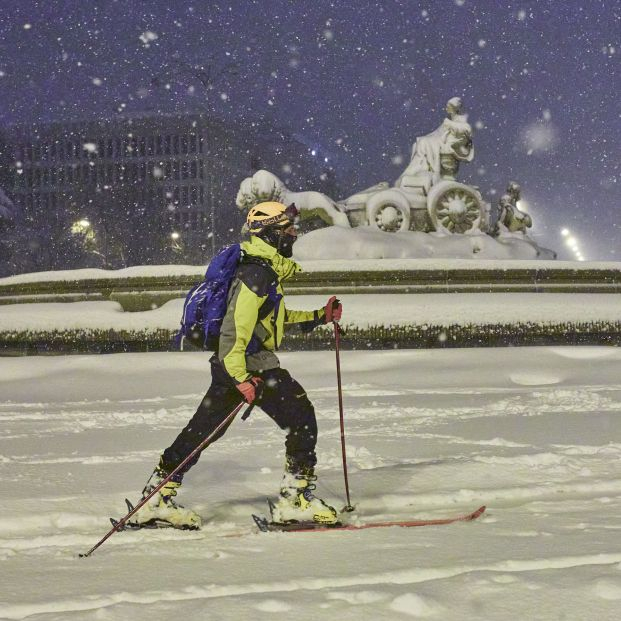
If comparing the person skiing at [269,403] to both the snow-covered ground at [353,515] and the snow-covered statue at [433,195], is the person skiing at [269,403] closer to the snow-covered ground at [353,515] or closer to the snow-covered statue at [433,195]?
the snow-covered ground at [353,515]

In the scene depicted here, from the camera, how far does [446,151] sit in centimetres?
1723

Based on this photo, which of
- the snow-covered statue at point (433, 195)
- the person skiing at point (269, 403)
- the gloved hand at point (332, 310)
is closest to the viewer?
the person skiing at point (269, 403)

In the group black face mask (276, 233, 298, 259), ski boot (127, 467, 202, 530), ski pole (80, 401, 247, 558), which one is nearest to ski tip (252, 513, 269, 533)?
ski boot (127, 467, 202, 530)

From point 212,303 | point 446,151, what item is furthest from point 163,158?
point 212,303

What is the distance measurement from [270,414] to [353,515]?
0.72m

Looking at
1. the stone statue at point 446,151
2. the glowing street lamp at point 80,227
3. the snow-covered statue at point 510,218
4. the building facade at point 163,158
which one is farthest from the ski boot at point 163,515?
the building facade at point 163,158

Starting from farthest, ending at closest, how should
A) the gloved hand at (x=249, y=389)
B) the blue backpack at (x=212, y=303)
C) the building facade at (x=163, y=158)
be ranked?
the building facade at (x=163, y=158) < the blue backpack at (x=212, y=303) < the gloved hand at (x=249, y=389)

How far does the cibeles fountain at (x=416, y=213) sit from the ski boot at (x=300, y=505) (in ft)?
37.4

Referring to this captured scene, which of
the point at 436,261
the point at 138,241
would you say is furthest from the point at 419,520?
the point at 138,241

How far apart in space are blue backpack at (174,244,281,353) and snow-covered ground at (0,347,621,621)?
0.91 m

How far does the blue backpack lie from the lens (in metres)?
3.59

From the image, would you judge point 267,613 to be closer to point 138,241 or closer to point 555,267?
point 555,267

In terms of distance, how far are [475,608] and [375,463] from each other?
8.63 ft

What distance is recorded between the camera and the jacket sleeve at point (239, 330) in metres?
3.49
